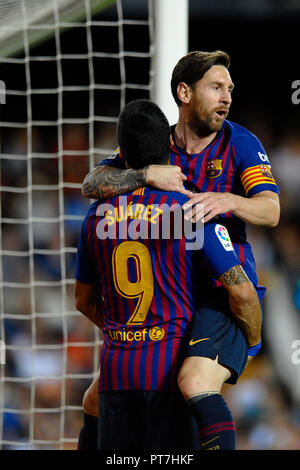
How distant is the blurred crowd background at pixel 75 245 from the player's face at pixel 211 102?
8.76ft

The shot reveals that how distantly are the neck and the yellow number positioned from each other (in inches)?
27.2

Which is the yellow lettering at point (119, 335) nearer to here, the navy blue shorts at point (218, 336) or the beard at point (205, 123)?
the navy blue shorts at point (218, 336)

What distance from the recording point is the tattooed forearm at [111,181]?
2494mm

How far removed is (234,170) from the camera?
280 centimetres

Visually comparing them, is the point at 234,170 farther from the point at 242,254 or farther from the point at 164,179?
the point at 164,179

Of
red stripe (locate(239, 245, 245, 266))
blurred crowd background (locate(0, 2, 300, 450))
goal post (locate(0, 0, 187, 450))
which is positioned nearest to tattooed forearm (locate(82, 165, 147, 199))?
red stripe (locate(239, 245, 245, 266))

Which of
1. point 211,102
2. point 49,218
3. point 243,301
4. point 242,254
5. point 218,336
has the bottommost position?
point 218,336

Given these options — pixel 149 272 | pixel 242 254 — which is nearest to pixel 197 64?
pixel 242 254

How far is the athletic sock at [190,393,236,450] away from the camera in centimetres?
230

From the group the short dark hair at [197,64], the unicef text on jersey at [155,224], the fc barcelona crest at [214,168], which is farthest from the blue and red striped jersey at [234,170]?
the unicef text on jersey at [155,224]

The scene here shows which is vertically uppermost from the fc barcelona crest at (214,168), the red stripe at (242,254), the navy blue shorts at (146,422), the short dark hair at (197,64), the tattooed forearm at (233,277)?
the short dark hair at (197,64)

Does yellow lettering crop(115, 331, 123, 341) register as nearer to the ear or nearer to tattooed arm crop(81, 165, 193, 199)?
tattooed arm crop(81, 165, 193, 199)

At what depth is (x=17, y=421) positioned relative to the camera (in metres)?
5.77

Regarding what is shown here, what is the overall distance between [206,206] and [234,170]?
1.53 feet
